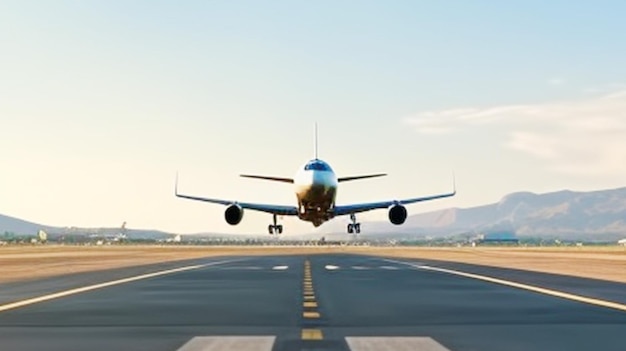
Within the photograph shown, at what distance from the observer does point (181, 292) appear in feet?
85.4

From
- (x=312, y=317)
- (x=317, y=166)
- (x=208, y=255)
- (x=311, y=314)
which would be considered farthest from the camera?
(x=208, y=255)

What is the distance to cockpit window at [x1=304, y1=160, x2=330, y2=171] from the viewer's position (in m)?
67.5

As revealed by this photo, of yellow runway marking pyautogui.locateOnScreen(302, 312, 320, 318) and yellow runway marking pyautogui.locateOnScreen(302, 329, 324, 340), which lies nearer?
yellow runway marking pyautogui.locateOnScreen(302, 329, 324, 340)

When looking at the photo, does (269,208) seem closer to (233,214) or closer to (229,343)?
(233,214)

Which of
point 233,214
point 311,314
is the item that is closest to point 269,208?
point 233,214

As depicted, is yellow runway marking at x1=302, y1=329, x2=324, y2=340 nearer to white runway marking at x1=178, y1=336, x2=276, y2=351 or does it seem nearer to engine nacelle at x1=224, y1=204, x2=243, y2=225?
white runway marking at x1=178, y1=336, x2=276, y2=351

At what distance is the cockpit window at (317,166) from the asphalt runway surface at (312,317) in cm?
3779

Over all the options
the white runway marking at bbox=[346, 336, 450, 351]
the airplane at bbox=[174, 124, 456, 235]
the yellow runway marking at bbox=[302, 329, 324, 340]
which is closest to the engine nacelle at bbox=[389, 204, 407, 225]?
the airplane at bbox=[174, 124, 456, 235]

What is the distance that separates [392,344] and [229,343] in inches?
92.4

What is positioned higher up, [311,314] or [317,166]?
[317,166]

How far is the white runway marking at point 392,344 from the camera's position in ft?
41.5

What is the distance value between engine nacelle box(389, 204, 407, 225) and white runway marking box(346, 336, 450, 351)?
190 feet

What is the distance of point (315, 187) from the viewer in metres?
66.8

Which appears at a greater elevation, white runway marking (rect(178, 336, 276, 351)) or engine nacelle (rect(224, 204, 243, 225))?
engine nacelle (rect(224, 204, 243, 225))
